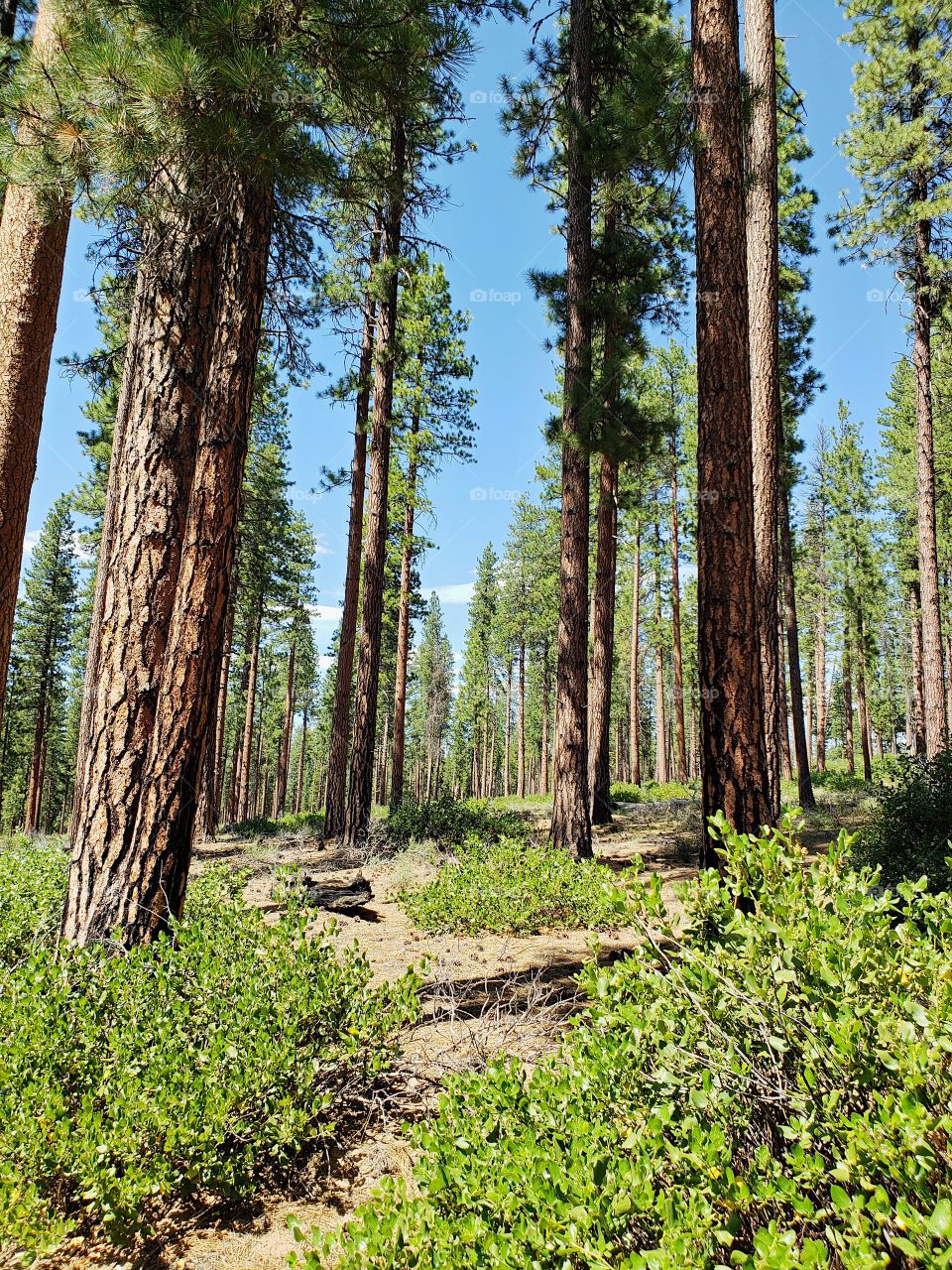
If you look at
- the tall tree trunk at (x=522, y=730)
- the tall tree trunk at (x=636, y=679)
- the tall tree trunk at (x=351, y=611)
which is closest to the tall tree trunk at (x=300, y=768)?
the tall tree trunk at (x=522, y=730)

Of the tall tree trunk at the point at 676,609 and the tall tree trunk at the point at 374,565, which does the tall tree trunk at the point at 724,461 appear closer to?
the tall tree trunk at the point at 374,565

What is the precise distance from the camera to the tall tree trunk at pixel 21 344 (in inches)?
217

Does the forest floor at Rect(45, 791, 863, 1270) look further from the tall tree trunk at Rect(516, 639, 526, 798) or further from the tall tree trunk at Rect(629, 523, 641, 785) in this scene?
the tall tree trunk at Rect(516, 639, 526, 798)

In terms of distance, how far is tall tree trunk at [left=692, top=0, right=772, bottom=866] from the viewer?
4.26 meters

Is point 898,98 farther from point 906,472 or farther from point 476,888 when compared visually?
point 476,888

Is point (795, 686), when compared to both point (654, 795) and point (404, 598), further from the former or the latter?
point (404, 598)

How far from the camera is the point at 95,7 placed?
14.5ft

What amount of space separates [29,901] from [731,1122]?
15.8 ft

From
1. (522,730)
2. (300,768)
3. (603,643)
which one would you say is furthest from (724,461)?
(300,768)

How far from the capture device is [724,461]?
14.9 feet

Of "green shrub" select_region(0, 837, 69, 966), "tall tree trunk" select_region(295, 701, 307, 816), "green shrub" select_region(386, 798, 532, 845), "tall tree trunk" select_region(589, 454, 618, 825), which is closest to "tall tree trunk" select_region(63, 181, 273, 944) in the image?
"green shrub" select_region(0, 837, 69, 966)

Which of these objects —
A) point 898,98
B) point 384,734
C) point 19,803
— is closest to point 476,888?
point 898,98

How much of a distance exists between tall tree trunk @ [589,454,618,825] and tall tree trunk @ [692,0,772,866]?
7.71 meters

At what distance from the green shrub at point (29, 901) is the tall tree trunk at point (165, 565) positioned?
539 millimetres
